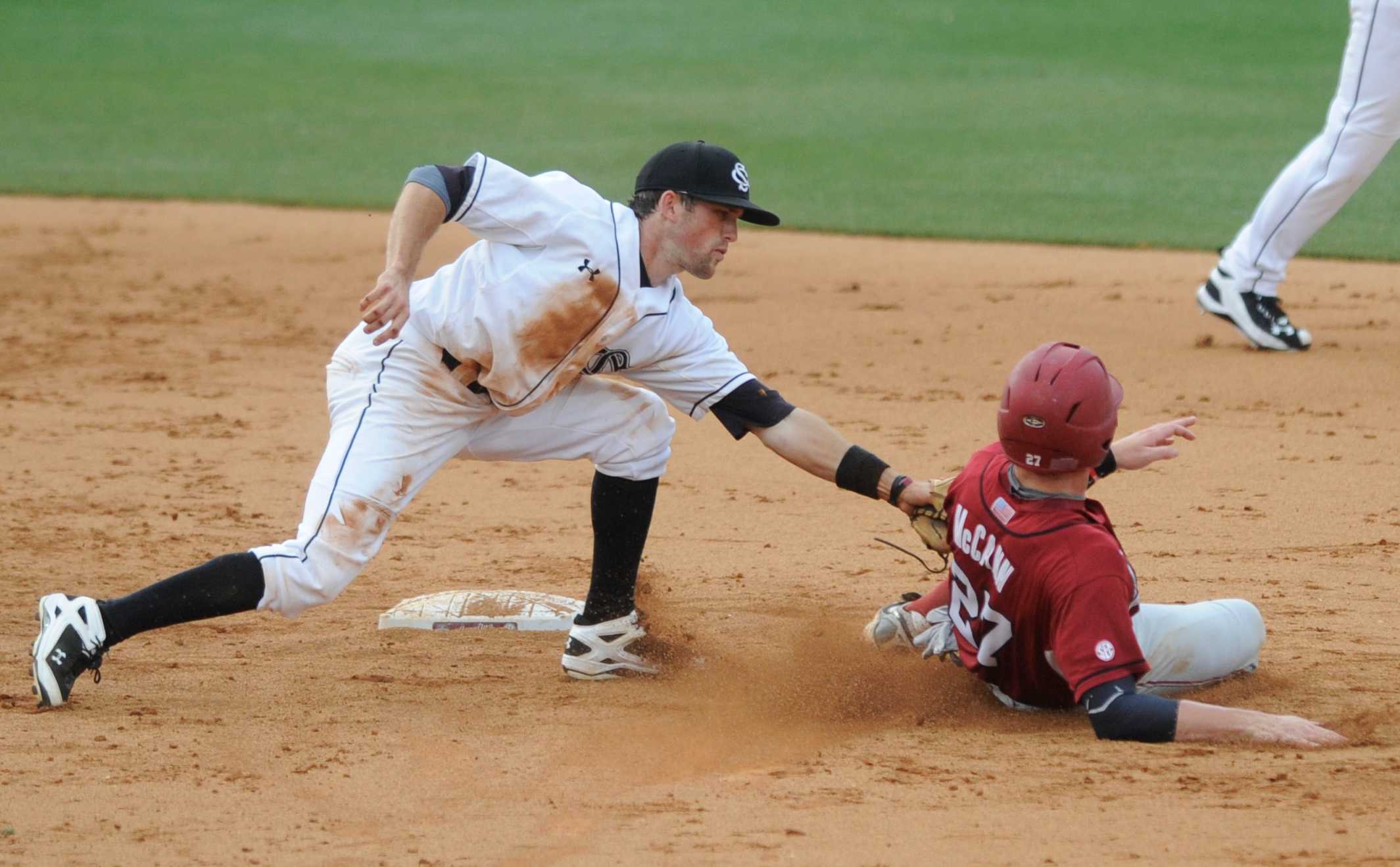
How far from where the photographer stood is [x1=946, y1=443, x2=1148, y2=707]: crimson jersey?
3.09 m

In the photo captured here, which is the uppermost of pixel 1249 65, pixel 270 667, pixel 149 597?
pixel 1249 65

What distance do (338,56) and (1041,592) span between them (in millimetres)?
17758

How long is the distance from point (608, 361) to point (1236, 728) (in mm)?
1754

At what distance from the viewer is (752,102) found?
16.1 m

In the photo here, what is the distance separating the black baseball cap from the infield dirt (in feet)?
4.18

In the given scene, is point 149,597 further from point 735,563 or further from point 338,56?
point 338,56

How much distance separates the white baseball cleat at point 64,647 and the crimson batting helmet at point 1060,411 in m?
2.22

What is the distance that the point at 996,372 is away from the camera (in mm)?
6992

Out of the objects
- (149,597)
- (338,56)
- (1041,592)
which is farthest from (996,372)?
(338,56)

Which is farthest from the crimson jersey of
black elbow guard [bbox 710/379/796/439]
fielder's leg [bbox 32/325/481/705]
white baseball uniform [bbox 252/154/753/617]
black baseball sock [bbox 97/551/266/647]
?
black baseball sock [bbox 97/551/266/647]

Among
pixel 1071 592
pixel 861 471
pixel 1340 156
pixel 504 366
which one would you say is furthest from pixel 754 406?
pixel 1340 156

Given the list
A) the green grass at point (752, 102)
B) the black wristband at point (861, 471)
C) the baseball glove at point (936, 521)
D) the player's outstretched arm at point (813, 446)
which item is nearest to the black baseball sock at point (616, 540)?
the player's outstretched arm at point (813, 446)

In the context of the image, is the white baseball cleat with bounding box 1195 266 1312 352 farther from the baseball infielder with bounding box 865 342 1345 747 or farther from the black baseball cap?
the black baseball cap

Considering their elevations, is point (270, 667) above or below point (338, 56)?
below
